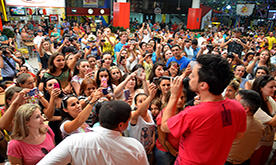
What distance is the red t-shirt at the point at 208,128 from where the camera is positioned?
1.25m

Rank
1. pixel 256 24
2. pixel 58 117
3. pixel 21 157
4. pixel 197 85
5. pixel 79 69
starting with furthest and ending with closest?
pixel 256 24 → pixel 79 69 → pixel 58 117 → pixel 21 157 → pixel 197 85

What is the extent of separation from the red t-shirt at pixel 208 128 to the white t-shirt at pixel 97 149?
14.5 inches

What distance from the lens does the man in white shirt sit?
1.15 m

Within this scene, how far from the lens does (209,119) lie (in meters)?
1.24

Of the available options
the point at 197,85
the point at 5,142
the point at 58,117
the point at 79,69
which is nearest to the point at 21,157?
the point at 5,142

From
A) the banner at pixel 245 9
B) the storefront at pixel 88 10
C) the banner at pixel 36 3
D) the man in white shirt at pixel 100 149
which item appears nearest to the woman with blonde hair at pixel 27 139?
the man in white shirt at pixel 100 149

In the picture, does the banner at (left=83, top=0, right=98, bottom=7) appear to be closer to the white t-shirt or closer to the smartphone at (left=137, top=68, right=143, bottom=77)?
the smartphone at (left=137, top=68, right=143, bottom=77)

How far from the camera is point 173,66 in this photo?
3730 millimetres

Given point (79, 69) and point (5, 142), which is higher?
point (79, 69)

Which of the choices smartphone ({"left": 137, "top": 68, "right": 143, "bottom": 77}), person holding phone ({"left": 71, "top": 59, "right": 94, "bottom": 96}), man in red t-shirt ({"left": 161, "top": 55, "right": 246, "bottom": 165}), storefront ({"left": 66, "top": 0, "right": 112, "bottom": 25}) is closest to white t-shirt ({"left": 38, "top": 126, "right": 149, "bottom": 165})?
man in red t-shirt ({"left": 161, "top": 55, "right": 246, "bottom": 165})

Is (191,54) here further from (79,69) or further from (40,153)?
(40,153)

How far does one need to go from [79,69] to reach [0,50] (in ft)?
7.15

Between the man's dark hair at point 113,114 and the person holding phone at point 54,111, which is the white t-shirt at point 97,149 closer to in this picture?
the man's dark hair at point 113,114

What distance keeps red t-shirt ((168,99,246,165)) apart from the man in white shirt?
34cm
